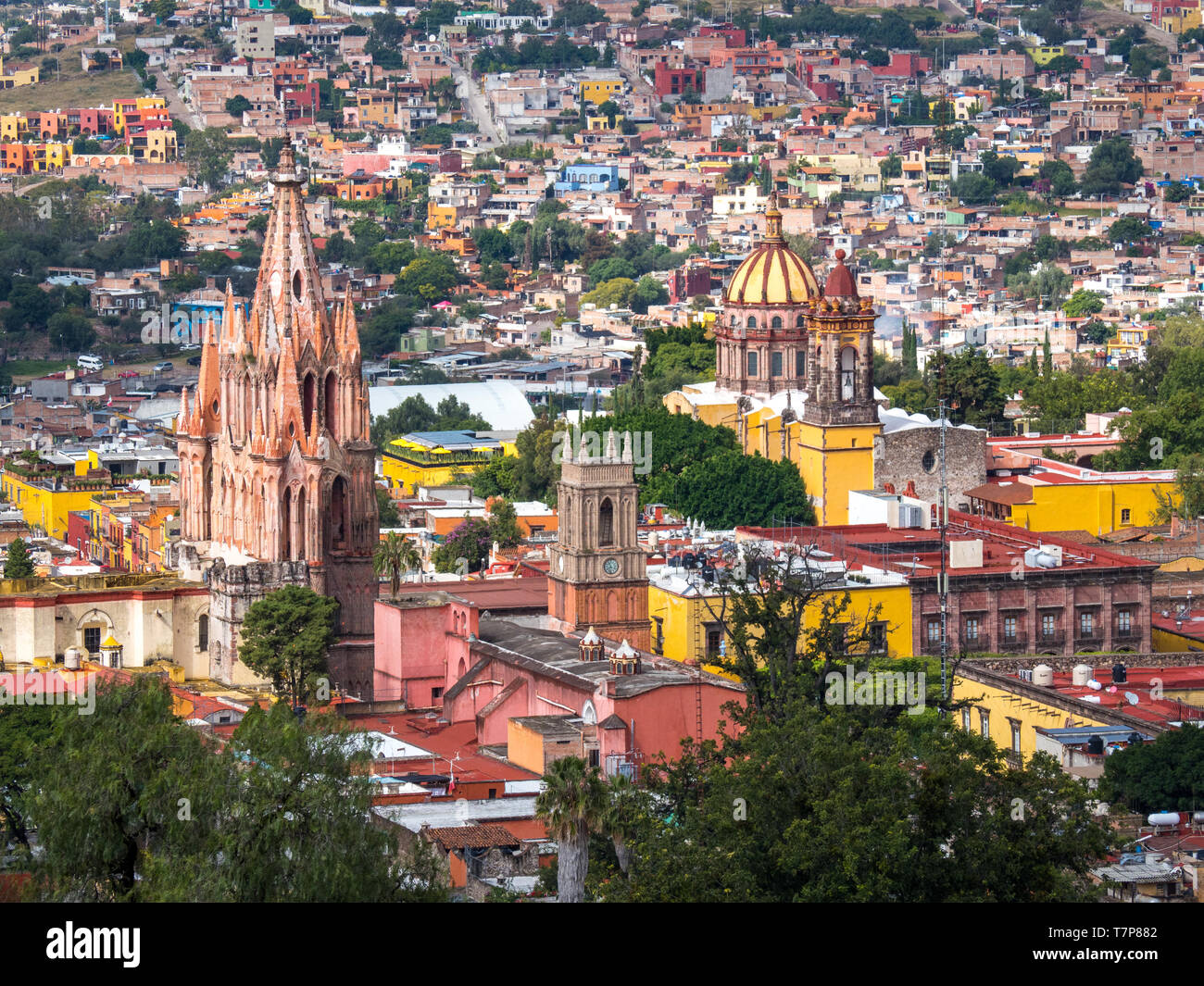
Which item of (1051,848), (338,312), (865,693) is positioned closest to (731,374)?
(338,312)

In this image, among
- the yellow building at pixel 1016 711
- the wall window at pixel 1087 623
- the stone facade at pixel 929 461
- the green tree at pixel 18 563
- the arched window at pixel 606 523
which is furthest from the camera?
the stone facade at pixel 929 461

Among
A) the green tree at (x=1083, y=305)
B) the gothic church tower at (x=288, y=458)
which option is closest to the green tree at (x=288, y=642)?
the gothic church tower at (x=288, y=458)

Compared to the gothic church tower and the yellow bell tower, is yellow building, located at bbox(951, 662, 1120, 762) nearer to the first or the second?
the gothic church tower

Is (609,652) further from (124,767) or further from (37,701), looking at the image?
(124,767)

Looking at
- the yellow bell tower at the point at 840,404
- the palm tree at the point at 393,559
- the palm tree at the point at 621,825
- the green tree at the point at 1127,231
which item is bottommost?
the palm tree at the point at 621,825

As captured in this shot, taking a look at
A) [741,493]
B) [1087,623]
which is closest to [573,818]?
[1087,623]

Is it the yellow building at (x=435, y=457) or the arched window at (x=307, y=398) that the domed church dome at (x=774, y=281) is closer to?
the yellow building at (x=435, y=457)
